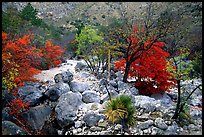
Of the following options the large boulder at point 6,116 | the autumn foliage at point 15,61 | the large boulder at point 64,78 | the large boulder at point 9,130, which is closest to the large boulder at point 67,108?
the large boulder at point 6,116

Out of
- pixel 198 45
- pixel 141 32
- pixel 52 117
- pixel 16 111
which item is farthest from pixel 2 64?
pixel 198 45

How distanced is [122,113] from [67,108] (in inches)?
165

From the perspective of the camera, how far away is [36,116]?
60.5ft

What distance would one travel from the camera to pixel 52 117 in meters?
18.8

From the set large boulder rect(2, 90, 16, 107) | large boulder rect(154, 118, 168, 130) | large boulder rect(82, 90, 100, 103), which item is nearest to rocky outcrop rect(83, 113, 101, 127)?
large boulder rect(82, 90, 100, 103)

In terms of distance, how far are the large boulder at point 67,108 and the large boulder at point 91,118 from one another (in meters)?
0.99

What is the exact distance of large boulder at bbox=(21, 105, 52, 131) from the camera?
18020mm

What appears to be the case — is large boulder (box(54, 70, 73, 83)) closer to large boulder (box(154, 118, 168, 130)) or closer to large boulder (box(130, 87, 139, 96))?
large boulder (box(130, 87, 139, 96))

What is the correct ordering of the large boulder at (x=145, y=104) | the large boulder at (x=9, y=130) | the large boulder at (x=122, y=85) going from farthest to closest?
the large boulder at (x=122, y=85) < the large boulder at (x=145, y=104) < the large boulder at (x=9, y=130)

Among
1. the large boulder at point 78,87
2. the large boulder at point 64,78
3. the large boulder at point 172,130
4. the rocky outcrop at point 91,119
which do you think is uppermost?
the large boulder at point 64,78

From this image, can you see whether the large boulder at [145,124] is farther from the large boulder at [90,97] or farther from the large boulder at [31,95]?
the large boulder at [31,95]

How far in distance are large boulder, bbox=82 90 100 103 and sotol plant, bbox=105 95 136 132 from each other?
11.6 feet

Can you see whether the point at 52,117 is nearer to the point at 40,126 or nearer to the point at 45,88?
the point at 40,126

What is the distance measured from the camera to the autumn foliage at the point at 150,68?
70.5 ft
